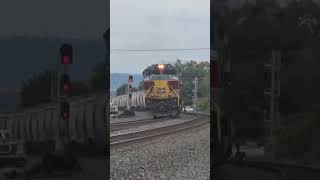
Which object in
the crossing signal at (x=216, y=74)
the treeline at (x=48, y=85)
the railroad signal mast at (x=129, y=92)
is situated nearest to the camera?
the railroad signal mast at (x=129, y=92)

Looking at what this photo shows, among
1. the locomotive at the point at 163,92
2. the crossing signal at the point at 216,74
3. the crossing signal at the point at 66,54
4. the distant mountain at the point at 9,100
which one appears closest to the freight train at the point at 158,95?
the locomotive at the point at 163,92

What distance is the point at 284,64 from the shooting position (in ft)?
12.7

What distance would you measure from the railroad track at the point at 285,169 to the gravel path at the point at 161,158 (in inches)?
15.9

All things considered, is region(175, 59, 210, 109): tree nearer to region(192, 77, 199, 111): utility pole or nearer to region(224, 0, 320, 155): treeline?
region(192, 77, 199, 111): utility pole

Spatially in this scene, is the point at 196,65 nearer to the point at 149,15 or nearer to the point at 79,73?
the point at 149,15

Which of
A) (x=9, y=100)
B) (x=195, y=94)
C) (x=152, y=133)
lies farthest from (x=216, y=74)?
(x=9, y=100)

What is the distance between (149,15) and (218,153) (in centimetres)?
96

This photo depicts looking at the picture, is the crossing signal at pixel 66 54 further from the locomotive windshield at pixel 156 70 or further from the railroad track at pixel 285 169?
the railroad track at pixel 285 169

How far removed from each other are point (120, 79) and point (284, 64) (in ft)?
3.49

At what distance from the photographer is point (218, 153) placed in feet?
12.6

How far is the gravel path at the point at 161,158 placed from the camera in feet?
11.6

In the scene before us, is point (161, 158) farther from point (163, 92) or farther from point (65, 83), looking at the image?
point (65, 83)

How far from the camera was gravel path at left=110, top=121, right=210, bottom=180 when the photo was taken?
355cm

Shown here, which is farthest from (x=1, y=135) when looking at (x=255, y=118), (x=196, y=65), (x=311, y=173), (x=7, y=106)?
(x=311, y=173)
